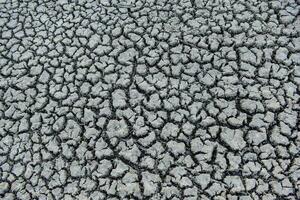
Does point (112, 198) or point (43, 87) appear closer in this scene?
point (112, 198)

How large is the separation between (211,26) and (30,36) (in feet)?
3.47

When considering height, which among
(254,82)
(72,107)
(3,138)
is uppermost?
(254,82)

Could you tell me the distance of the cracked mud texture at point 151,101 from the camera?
1.83 metres

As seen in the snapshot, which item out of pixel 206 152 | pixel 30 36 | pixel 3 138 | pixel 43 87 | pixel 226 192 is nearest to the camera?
pixel 226 192

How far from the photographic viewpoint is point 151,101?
2104 mm

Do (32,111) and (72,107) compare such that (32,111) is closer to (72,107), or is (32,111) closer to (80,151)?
(72,107)

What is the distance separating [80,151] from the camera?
6.44 feet

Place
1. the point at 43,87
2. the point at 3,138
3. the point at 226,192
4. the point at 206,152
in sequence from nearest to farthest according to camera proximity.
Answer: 1. the point at 226,192
2. the point at 206,152
3. the point at 3,138
4. the point at 43,87

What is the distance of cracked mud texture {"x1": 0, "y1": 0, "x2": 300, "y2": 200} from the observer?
1.83m

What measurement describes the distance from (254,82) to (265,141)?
35cm

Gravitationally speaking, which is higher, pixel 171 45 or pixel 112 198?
pixel 171 45

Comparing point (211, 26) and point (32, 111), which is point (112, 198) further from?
point (211, 26)

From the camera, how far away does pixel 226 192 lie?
5.75ft

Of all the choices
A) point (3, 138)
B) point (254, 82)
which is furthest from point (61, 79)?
point (254, 82)
